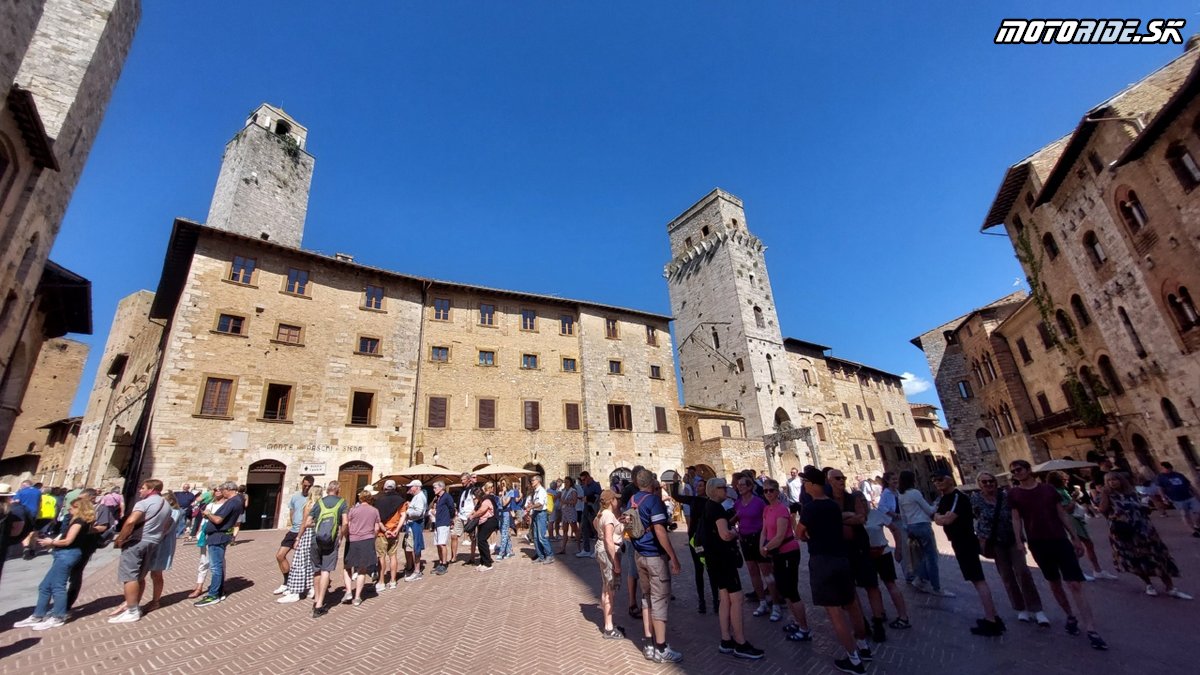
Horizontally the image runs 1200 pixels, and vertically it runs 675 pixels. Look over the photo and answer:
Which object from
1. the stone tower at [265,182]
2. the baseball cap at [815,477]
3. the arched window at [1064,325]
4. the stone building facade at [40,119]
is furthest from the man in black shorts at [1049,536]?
the stone tower at [265,182]

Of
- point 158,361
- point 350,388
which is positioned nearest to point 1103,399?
point 350,388

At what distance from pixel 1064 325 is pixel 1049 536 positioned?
65.9ft

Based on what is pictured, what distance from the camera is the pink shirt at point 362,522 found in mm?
7336

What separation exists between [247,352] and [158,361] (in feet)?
16.6

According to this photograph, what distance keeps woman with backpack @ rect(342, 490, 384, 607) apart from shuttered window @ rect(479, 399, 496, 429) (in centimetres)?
1466

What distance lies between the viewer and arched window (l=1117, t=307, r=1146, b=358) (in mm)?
15045

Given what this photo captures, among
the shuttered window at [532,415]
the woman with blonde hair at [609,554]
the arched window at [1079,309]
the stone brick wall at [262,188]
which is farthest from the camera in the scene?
the stone brick wall at [262,188]

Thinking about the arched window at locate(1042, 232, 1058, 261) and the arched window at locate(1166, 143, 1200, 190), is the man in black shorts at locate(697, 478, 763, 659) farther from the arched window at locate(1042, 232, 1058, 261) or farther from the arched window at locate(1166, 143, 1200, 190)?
the arched window at locate(1042, 232, 1058, 261)

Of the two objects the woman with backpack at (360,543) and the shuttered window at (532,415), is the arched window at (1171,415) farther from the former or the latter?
the shuttered window at (532,415)

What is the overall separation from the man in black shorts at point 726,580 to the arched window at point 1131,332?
1882 centimetres

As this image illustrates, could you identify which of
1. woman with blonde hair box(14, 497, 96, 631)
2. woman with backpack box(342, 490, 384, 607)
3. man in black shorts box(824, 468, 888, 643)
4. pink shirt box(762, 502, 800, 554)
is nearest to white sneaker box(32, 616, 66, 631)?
woman with blonde hair box(14, 497, 96, 631)

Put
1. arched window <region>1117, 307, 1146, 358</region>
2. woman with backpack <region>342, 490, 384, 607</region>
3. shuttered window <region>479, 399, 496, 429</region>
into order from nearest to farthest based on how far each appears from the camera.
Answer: woman with backpack <region>342, 490, 384, 607</region> < arched window <region>1117, 307, 1146, 358</region> < shuttered window <region>479, 399, 496, 429</region>

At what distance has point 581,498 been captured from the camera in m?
12.2

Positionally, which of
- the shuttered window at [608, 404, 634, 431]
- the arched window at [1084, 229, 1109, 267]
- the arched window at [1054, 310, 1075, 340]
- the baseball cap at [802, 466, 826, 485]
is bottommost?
the baseball cap at [802, 466, 826, 485]
